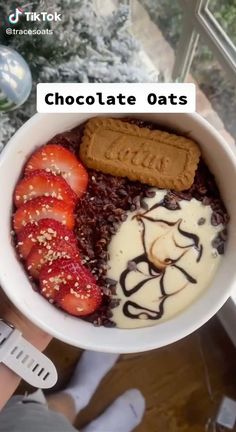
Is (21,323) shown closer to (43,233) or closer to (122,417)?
(43,233)

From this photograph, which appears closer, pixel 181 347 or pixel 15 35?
pixel 15 35

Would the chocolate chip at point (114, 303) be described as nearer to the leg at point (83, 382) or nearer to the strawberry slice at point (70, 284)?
the strawberry slice at point (70, 284)

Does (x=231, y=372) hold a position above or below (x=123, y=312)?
below

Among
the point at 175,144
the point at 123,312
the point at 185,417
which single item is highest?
the point at 175,144

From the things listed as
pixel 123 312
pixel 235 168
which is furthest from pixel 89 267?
Result: pixel 235 168

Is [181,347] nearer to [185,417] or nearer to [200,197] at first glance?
[185,417]

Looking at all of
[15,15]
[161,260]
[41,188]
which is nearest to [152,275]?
[161,260]
